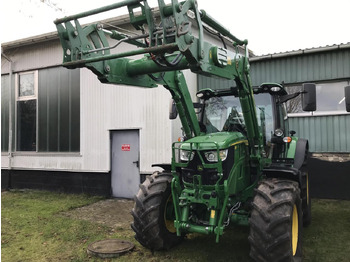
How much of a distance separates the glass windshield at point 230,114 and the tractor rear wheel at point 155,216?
1.26 m

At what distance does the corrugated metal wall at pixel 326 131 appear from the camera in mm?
7922

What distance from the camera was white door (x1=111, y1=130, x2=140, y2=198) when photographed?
8.82 meters

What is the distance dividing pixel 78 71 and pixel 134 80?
6572 millimetres

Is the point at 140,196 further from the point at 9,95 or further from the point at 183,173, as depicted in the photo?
the point at 9,95

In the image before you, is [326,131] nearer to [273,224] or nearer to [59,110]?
[273,224]

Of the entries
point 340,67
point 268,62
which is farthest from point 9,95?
point 340,67

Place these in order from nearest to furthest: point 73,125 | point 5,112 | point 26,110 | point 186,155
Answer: point 186,155 < point 73,125 < point 26,110 < point 5,112

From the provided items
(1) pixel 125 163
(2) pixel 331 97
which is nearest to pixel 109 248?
(1) pixel 125 163

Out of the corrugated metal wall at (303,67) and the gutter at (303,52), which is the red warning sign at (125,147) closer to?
the corrugated metal wall at (303,67)

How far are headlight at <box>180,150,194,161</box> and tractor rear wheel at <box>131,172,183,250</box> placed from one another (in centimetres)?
55

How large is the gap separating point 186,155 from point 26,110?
8.66 metres

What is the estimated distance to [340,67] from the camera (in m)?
7.95

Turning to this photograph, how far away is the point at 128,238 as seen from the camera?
5.40m

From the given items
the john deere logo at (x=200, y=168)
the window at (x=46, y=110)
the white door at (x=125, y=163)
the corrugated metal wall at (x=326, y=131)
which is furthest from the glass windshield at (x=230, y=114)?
the window at (x=46, y=110)
